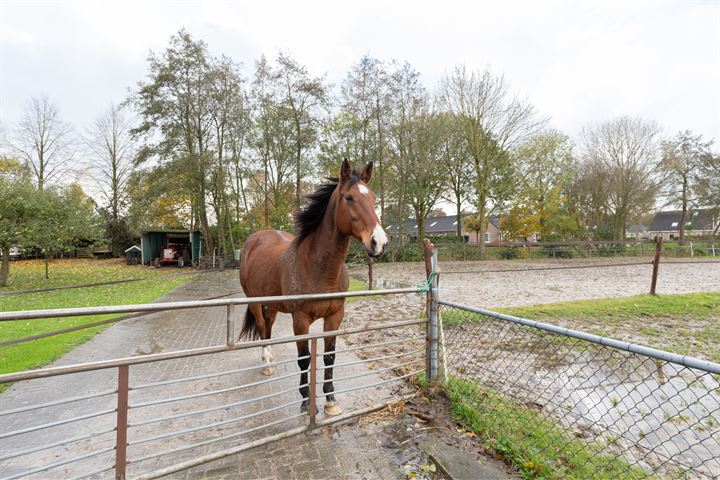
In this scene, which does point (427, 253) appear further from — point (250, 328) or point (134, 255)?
point (134, 255)

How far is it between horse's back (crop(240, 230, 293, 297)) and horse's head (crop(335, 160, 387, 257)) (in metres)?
1.20

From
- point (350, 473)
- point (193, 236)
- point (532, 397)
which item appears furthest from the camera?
point (193, 236)

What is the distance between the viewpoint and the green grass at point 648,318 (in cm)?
474

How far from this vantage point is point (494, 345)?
4816mm

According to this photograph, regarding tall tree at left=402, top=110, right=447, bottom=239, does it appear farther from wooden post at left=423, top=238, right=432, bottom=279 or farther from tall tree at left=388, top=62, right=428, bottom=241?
wooden post at left=423, top=238, right=432, bottom=279

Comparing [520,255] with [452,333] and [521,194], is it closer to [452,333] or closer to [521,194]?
[521,194]

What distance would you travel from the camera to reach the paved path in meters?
2.26

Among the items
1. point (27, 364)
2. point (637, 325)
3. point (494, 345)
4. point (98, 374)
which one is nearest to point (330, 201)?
point (494, 345)

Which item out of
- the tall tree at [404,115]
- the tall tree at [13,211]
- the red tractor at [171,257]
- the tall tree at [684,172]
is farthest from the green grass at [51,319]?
the tall tree at [684,172]

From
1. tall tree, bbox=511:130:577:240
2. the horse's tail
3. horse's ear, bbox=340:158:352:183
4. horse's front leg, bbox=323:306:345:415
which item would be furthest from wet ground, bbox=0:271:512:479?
tall tree, bbox=511:130:577:240

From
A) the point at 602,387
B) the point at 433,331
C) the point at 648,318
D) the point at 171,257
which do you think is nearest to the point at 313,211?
the point at 433,331

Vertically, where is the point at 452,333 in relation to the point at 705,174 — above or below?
below

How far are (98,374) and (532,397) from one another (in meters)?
5.11

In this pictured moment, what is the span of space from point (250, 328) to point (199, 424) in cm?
172
